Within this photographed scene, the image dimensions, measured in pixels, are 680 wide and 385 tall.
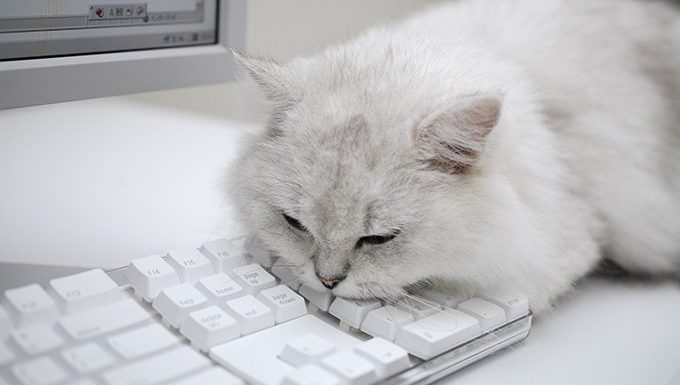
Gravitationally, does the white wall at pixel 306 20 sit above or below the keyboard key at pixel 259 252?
above

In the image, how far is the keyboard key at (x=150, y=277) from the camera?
639 millimetres

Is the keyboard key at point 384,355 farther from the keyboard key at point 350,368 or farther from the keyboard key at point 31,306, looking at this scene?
the keyboard key at point 31,306

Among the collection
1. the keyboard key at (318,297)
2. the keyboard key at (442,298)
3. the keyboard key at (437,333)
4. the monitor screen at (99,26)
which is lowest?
the keyboard key at (318,297)

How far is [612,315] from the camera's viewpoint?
0.81m

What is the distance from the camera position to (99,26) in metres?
0.73

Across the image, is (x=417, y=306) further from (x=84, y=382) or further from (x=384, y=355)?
(x=84, y=382)

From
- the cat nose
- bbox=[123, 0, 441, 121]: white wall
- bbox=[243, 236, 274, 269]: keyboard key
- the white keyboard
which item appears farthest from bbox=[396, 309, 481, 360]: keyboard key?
bbox=[123, 0, 441, 121]: white wall

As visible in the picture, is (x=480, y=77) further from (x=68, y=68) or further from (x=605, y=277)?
(x=68, y=68)

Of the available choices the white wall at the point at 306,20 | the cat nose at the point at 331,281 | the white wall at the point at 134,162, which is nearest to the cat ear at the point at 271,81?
the white wall at the point at 134,162

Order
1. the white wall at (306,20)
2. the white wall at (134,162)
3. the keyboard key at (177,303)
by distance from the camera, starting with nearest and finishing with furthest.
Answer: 1. the keyboard key at (177,303)
2. the white wall at (134,162)
3. the white wall at (306,20)

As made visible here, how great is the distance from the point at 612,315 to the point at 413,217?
1.03 feet

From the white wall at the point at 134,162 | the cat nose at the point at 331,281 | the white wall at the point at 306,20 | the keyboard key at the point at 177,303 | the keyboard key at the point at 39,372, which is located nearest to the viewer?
the keyboard key at the point at 39,372

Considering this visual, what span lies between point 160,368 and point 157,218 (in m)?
0.47

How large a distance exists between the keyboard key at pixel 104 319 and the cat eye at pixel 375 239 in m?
0.24
